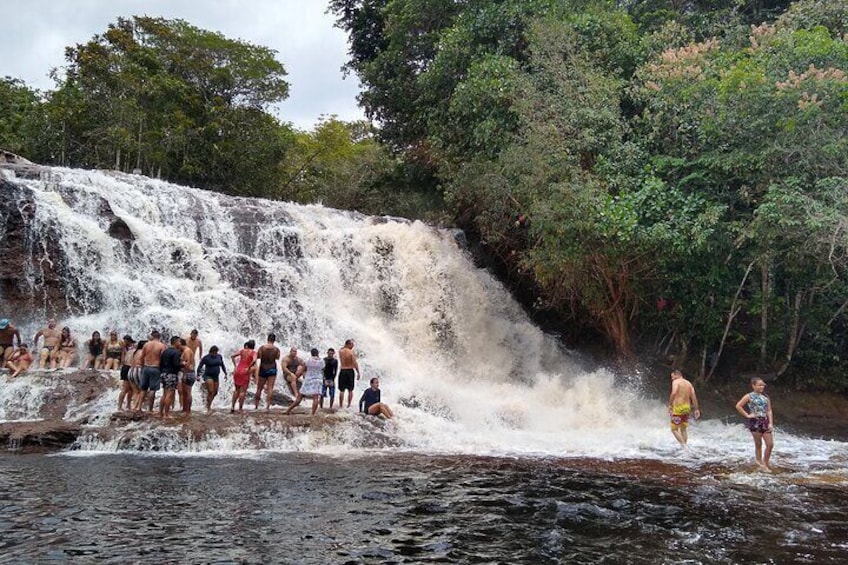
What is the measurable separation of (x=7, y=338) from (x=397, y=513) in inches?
356

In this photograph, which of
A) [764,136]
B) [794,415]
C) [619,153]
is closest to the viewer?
[764,136]

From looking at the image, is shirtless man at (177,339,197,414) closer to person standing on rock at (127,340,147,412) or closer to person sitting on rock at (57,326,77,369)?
person standing on rock at (127,340,147,412)

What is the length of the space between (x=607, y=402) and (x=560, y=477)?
715 cm

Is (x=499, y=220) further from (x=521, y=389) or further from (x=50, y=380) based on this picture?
(x=50, y=380)

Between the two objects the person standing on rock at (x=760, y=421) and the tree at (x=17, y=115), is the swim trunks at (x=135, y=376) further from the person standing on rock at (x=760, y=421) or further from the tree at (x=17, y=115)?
the tree at (x=17, y=115)

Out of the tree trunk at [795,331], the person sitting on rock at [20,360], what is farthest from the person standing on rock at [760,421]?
the person sitting on rock at [20,360]

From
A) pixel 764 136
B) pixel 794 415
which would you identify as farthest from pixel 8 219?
pixel 794 415

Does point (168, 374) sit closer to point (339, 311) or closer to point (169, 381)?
point (169, 381)

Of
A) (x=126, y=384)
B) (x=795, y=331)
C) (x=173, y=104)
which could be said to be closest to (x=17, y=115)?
(x=173, y=104)

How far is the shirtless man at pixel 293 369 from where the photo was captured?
11773 mm

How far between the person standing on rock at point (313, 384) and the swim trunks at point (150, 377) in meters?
2.04

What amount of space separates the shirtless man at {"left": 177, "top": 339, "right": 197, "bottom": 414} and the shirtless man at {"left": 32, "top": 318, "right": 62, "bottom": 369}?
2.85 m

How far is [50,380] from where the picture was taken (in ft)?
35.8

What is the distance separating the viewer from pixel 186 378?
10.6 meters
